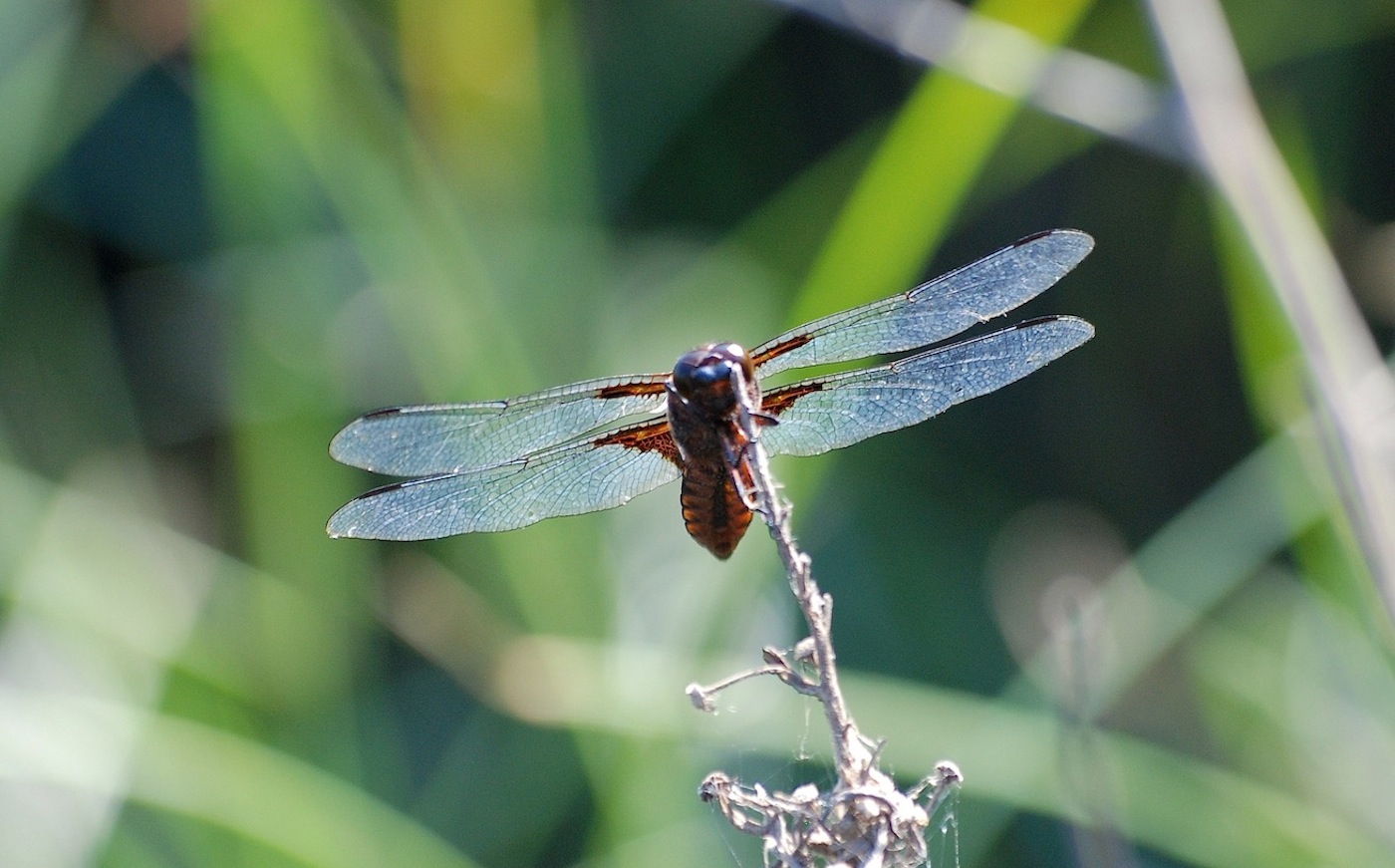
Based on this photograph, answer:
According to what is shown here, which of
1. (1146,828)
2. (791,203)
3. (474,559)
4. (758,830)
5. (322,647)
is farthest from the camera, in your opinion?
(791,203)

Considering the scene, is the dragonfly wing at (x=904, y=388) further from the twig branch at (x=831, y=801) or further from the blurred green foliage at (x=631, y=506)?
the twig branch at (x=831, y=801)

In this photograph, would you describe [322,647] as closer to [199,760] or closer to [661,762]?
[199,760]

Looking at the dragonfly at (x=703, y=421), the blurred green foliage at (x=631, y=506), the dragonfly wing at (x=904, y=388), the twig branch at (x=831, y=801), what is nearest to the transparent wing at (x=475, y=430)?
the dragonfly at (x=703, y=421)

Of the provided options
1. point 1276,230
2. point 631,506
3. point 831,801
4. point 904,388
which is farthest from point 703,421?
point 631,506

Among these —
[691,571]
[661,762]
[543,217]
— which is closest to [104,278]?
[543,217]

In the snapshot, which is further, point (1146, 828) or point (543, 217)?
point (543, 217)

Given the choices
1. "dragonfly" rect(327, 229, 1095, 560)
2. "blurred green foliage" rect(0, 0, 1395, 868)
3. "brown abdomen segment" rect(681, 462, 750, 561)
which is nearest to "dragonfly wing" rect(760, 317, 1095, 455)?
"dragonfly" rect(327, 229, 1095, 560)

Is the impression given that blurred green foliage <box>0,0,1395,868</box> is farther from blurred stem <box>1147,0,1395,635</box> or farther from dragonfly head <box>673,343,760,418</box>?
dragonfly head <box>673,343,760,418</box>
